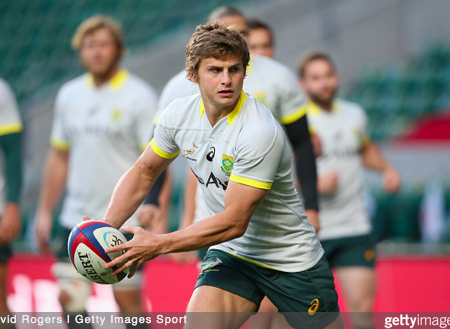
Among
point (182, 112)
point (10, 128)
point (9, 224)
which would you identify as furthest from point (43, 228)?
point (182, 112)

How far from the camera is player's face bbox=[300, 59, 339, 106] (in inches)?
226

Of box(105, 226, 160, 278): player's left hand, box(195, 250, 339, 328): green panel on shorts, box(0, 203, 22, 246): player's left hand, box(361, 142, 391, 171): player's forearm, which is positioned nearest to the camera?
box(105, 226, 160, 278): player's left hand

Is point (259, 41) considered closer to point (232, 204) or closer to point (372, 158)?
point (372, 158)

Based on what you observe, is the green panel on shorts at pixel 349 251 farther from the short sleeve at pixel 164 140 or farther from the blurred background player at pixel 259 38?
the short sleeve at pixel 164 140

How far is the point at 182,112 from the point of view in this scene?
340 centimetres

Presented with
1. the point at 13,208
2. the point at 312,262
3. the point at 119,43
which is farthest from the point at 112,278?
the point at 119,43

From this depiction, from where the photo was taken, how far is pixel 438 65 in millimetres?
13562

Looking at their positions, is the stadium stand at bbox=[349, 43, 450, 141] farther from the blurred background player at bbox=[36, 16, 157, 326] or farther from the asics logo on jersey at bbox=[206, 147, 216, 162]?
the asics logo on jersey at bbox=[206, 147, 216, 162]

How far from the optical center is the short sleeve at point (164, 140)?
3426mm

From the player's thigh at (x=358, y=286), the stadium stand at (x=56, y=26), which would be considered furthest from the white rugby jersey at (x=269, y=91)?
the stadium stand at (x=56, y=26)

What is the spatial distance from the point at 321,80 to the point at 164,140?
8.53 feet

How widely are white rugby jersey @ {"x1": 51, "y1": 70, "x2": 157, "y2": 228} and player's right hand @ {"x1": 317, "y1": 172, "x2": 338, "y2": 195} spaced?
4.48 ft

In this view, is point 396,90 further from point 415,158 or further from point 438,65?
point 415,158

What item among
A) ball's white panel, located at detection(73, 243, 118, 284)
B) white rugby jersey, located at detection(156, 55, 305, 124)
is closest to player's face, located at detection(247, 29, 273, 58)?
white rugby jersey, located at detection(156, 55, 305, 124)
